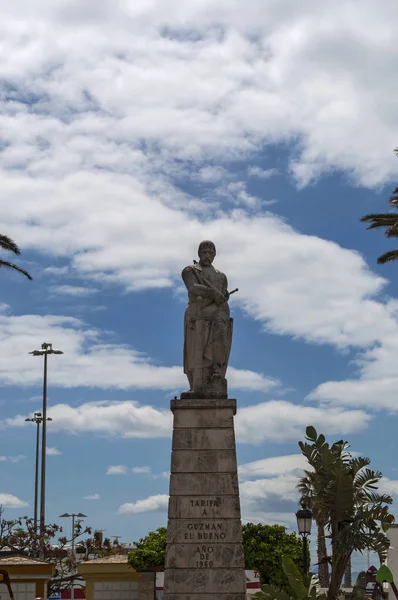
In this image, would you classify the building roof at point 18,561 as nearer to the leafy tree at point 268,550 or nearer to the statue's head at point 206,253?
the leafy tree at point 268,550

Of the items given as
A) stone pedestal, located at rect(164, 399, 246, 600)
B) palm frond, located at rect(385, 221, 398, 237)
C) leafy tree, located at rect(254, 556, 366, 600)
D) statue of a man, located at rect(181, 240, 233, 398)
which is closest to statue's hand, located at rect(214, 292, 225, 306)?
statue of a man, located at rect(181, 240, 233, 398)

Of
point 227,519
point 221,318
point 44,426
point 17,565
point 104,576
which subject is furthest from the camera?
point 44,426

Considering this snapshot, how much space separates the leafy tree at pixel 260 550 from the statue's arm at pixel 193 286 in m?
13.2

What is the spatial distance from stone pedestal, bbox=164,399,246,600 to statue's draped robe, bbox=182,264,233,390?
0.93 meters

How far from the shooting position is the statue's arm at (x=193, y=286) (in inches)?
724

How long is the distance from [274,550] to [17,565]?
329 inches

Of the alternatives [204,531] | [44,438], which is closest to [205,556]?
[204,531]

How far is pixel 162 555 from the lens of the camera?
29016 mm

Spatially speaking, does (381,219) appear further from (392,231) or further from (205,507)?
(205,507)

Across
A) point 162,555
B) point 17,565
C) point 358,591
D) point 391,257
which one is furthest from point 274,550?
point 358,591

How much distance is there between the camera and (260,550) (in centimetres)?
3072

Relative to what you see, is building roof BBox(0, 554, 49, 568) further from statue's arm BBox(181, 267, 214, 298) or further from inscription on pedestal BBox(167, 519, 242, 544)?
statue's arm BBox(181, 267, 214, 298)

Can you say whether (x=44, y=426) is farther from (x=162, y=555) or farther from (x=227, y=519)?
(x=227, y=519)

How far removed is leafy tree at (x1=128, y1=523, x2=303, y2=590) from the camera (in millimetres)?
29219
